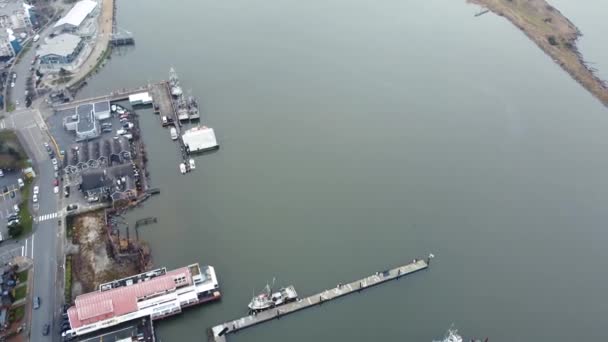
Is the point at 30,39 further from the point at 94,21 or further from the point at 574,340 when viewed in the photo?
the point at 574,340

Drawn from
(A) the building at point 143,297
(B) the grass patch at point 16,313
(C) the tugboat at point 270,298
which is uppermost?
(B) the grass patch at point 16,313

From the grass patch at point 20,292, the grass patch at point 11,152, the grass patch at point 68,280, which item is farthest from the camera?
the grass patch at point 11,152

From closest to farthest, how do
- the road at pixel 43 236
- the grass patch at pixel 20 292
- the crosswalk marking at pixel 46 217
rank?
the road at pixel 43 236, the grass patch at pixel 20 292, the crosswalk marking at pixel 46 217

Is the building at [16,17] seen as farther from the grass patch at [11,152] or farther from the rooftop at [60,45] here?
the grass patch at [11,152]

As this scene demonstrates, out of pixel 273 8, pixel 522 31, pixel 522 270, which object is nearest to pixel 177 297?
pixel 522 270

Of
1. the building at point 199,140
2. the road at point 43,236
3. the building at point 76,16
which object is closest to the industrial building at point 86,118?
the road at point 43,236

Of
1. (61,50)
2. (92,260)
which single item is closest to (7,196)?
(92,260)

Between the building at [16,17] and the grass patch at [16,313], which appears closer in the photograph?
the grass patch at [16,313]

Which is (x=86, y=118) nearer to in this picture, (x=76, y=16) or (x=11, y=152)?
(x=11, y=152)
